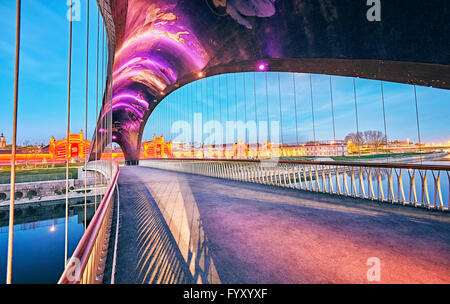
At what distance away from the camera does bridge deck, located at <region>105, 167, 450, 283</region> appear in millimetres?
1854

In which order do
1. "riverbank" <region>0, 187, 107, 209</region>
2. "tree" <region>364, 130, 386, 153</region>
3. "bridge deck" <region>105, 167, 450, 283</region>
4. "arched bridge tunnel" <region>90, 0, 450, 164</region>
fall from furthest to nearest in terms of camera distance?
1. "riverbank" <region>0, 187, 107, 209</region>
2. "tree" <region>364, 130, 386, 153</region>
3. "arched bridge tunnel" <region>90, 0, 450, 164</region>
4. "bridge deck" <region>105, 167, 450, 283</region>

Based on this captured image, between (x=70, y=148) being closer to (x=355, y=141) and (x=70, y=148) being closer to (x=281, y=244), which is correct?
(x=355, y=141)

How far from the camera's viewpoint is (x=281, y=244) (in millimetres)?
2443

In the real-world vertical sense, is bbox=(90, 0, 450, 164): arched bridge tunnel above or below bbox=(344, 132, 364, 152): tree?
above

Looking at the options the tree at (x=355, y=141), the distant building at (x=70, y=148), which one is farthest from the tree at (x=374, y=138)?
the distant building at (x=70, y=148)

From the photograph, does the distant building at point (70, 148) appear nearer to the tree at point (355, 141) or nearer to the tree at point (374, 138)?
the tree at point (355, 141)

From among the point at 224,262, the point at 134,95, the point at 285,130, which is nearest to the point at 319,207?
the point at 224,262

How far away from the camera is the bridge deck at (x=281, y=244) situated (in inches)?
73.0

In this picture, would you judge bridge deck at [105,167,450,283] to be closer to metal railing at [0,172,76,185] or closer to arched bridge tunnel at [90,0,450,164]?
arched bridge tunnel at [90,0,450,164]

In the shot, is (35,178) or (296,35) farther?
(35,178)

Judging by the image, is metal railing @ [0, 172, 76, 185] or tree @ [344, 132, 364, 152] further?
metal railing @ [0, 172, 76, 185]

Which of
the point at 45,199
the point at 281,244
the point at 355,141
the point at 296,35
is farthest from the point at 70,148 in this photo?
the point at 281,244

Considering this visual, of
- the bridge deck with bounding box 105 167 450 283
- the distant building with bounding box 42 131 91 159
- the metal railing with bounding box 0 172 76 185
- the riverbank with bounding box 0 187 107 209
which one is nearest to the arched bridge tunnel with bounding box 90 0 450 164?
the bridge deck with bounding box 105 167 450 283
